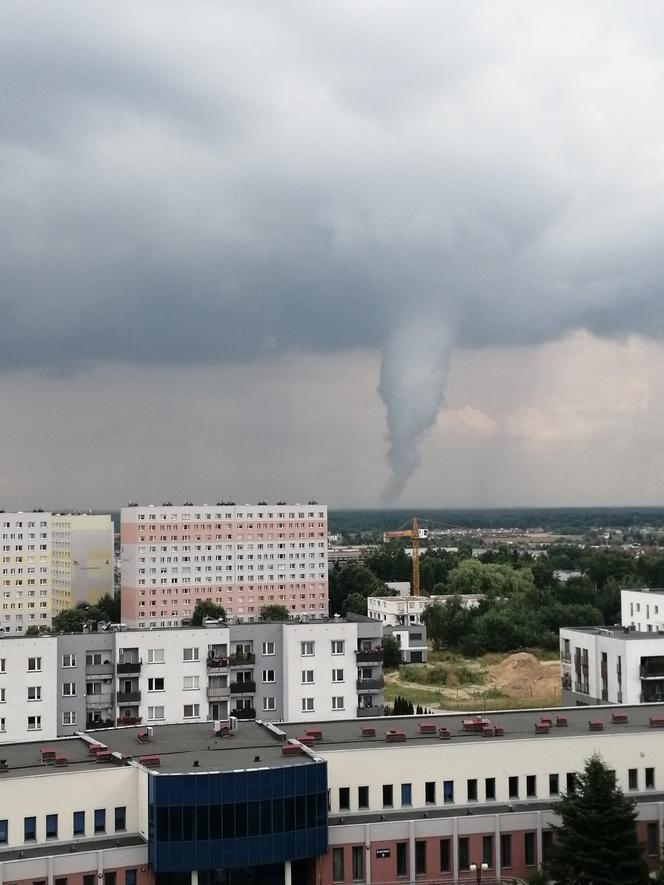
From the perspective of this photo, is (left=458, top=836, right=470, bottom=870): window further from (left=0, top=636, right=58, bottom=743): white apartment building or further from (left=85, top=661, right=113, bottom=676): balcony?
(left=85, top=661, right=113, bottom=676): balcony

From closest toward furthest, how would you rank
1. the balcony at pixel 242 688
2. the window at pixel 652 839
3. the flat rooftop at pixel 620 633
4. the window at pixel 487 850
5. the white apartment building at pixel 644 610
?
1. the window at pixel 487 850
2. the window at pixel 652 839
3. the balcony at pixel 242 688
4. the flat rooftop at pixel 620 633
5. the white apartment building at pixel 644 610

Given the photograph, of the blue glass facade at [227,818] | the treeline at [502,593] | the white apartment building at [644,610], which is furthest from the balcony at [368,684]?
the treeline at [502,593]

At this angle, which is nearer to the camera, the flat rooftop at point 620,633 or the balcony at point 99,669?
the balcony at point 99,669


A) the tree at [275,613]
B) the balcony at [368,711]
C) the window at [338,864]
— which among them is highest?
the balcony at [368,711]

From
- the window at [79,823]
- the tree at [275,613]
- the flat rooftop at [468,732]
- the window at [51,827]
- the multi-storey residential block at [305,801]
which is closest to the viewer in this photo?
the multi-storey residential block at [305,801]

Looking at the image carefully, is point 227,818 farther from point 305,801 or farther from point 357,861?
point 357,861

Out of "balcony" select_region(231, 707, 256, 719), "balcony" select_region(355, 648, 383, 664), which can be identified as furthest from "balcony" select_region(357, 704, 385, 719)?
"balcony" select_region(231, 707, 256, 719)

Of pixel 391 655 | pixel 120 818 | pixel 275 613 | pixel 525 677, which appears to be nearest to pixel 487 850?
pixel 120 818

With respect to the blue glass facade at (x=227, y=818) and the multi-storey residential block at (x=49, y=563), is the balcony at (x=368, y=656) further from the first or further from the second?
the multi-storey residential block at (x=49, y=563)
